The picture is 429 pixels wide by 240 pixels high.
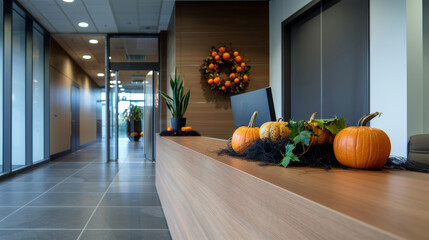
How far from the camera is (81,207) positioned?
3.08 meters

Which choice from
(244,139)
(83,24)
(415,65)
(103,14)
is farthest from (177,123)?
(83,24)

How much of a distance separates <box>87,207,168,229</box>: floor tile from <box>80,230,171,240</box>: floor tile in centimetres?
9

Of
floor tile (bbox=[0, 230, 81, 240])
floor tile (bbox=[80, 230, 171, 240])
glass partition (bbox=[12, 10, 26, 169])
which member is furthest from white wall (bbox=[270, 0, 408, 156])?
glass partition (bbox=[12, 10, 26, 169])

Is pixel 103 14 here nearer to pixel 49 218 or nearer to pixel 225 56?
pixel 225 56

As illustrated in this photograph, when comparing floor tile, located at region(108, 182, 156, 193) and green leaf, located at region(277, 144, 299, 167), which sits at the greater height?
green leaf, located at region(277, 144, 299, 167)

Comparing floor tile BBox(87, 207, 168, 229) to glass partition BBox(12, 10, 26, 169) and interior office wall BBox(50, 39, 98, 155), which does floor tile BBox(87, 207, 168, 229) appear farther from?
interior office wall BBox(50, 39, 98, 155)

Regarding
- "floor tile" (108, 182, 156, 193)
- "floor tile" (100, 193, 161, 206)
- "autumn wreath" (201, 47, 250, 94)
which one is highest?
"autumn wreath" (201, 47, 250, 94)

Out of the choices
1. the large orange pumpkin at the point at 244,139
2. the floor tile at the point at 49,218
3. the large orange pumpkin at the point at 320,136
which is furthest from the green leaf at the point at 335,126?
the floor tile at the point at 49,218

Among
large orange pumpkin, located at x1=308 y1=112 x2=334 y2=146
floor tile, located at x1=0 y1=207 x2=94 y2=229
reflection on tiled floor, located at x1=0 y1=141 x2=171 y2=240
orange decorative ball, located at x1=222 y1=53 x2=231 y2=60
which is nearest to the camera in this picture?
large orange pumpkin, located at x1=308 y1=112 x2=334 y2=146

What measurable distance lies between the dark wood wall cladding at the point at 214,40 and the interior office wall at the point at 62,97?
3.82 m

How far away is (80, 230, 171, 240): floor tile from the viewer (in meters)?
2.28

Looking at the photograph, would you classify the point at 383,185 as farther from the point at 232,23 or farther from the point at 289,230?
the point at 232,23

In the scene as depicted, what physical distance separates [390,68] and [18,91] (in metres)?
5.50

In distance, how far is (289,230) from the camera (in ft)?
1.44
